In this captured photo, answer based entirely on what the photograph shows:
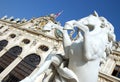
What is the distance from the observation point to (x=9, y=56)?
19.8 m

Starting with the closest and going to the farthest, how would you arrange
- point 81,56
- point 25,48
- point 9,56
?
point 81,56 < point 25,48 < point 9,56

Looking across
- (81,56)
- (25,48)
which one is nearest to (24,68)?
(25,48)

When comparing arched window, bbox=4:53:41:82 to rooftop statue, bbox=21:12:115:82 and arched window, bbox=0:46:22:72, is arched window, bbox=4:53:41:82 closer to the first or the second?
arched window, bbox=0:46:22:72

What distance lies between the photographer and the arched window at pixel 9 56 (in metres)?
19.3

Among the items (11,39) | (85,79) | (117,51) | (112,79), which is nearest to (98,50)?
(85,79)

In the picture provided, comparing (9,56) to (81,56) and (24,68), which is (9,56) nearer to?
(24,68)

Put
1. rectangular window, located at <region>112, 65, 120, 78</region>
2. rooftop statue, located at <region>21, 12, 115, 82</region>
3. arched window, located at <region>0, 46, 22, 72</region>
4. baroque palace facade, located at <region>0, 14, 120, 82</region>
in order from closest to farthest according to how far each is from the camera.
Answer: rooftop statue, located at <region>21, 12, 115, 82</region>
rectangular window, located at <region>112, 65, 120, 78</region>
baroque palace facade, located at <region>0, 14, 120, 82</region>
arched window, located at <region>0, 46, 22, 72</region>

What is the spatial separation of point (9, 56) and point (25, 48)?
198 cm

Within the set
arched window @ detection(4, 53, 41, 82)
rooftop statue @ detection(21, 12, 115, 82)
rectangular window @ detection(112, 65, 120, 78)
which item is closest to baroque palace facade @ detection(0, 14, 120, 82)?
arched window @ detection(4, 53, 41, 82)

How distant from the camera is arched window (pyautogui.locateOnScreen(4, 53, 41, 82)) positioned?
1775 cm

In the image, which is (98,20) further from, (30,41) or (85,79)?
(30,41)

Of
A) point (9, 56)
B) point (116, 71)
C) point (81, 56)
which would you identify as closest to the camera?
point (81, 56)

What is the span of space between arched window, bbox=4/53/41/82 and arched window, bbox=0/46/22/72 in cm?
119

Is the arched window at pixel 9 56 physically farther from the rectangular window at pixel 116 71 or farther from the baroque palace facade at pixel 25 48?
the rectangular window at pixel 116 71
